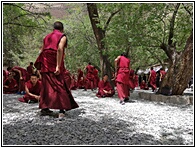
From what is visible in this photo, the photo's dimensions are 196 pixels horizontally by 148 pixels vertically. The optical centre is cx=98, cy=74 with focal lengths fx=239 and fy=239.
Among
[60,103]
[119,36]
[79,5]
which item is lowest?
[60,103]

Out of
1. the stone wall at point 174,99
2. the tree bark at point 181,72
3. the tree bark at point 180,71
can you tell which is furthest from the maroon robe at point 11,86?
the tree bark at point 181,72

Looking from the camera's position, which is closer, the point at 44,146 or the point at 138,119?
the point at 44,146

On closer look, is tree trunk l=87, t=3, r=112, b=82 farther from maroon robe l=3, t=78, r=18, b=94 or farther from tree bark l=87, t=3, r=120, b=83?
maroon robe l=3, t=78, r=18, b=94

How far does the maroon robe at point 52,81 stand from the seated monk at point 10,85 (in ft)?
18.6

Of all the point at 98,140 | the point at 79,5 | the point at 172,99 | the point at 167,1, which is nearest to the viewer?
the point at 98,140

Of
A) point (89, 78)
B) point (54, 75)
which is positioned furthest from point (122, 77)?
point (89, 78)

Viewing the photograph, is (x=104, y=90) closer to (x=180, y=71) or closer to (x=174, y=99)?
(x=174, y=99)

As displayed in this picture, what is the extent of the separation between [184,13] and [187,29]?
2.53 feet

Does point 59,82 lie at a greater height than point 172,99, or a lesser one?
greater

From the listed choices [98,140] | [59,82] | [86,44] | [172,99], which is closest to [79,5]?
[86,44]

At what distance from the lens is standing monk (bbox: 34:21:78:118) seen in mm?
4438

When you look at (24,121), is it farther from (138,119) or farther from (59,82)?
(138,119)

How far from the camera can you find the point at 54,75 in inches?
179

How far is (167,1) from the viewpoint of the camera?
8.08 meters
